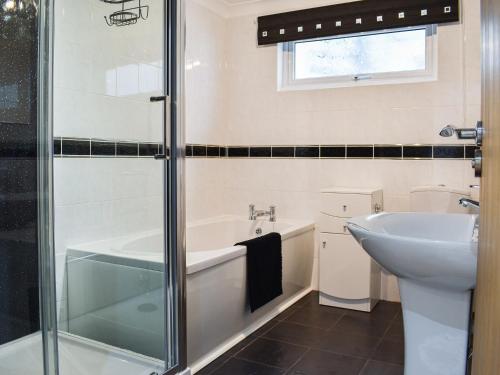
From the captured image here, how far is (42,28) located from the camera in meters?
1.66

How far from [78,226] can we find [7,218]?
0.50 m

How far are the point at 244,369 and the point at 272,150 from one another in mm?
1956

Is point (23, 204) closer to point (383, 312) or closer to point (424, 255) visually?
point (424, 255)

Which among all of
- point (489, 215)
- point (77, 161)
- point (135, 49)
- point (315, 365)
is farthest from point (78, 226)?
point (489, 215)

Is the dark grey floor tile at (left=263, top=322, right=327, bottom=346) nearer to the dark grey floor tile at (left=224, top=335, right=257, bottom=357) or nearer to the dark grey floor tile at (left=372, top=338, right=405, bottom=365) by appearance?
the dark grey floor tile at (left=224, top=335, right=257, bottom=357)

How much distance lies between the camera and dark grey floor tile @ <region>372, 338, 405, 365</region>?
2430mm

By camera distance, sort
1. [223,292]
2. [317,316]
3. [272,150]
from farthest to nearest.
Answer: [272,150] → [317,316] → [223,292]

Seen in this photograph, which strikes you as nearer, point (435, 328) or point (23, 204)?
point (435, 328)

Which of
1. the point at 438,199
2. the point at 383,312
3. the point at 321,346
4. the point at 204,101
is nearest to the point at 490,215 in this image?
the point at 321,346

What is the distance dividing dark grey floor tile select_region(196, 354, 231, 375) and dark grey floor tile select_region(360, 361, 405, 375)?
0.70 meters

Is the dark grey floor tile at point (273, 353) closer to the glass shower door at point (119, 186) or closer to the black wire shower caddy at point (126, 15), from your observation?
the glass shower door at point (119, 186)

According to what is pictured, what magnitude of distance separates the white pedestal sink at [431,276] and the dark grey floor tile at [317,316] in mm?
1354

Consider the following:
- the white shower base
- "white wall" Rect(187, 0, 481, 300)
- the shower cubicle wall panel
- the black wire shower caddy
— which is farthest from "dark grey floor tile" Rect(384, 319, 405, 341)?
the black wire shower caddy

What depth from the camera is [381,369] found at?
2320mm
